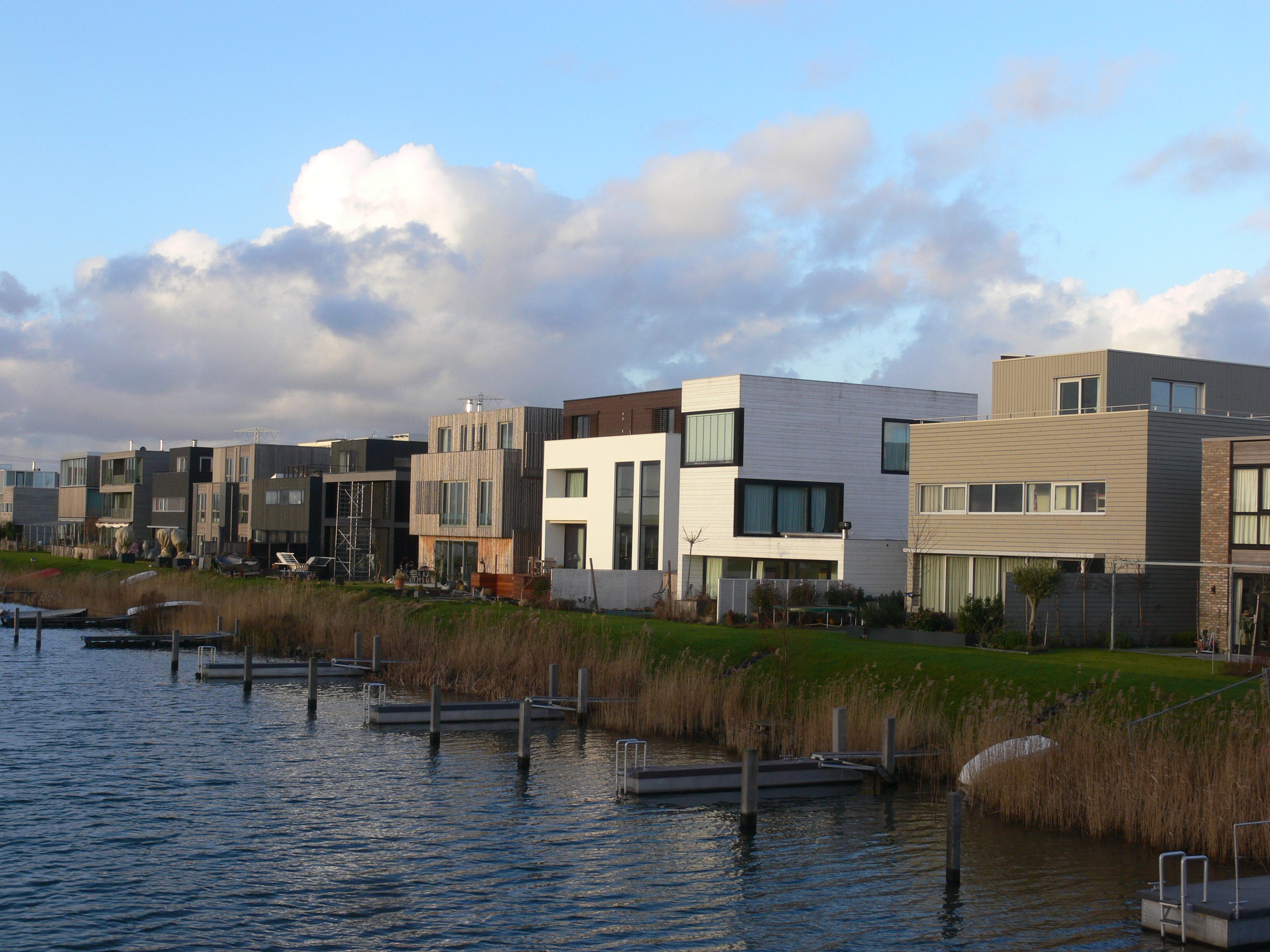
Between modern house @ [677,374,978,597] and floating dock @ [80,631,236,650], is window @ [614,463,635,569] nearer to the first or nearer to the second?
modern house @ [677,374,978,597]

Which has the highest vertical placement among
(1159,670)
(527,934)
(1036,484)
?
(1036,484)

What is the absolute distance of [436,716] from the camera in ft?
85.3

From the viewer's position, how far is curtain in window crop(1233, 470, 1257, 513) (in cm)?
2995

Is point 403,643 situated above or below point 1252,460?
below

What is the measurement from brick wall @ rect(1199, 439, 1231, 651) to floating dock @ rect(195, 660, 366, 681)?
73.0 feet

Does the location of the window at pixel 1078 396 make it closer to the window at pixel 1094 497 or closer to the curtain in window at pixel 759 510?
the window at pixel 1094 497

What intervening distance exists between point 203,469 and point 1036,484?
78282 millimetres

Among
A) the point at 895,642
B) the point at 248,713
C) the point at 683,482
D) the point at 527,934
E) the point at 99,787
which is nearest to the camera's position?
the point at 527,934

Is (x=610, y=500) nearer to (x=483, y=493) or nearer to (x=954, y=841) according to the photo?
(x=483, y=493)

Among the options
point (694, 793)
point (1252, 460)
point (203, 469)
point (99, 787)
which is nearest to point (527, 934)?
point (694, 793)

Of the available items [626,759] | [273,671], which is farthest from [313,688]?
[626,759]

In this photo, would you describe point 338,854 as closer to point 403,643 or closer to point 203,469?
point 403,643

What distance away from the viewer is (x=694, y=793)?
68.5ft

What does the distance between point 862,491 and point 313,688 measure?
24681 millimetres
